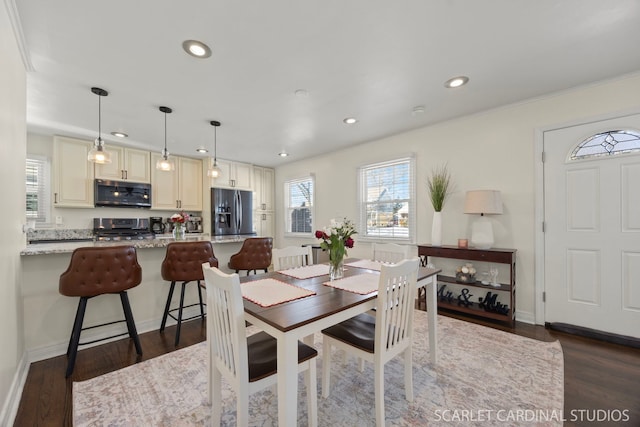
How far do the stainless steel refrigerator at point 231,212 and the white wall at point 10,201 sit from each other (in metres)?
3.09

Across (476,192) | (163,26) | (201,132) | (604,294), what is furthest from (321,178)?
(604,294)

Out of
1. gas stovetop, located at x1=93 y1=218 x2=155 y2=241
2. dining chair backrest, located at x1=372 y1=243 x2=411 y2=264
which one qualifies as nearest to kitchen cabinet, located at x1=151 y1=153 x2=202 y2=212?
gas stovetop, located at x1=93 y1=218 x2=155 y2=241

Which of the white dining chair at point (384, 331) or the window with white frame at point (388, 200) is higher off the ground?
the window with white frame at point (388, 200)

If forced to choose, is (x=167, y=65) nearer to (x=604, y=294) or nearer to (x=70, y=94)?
(x=70, y=94)

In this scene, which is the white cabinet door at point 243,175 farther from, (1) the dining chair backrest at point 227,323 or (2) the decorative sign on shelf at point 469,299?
(1) the dining chair backrest at point 227,323

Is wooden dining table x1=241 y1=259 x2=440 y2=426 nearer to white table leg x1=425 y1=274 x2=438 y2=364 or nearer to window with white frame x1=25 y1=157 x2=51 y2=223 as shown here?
white table leg x1=425 y1=274 x2=438 y2=364

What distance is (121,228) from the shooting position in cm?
454

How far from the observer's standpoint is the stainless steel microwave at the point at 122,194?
415cm

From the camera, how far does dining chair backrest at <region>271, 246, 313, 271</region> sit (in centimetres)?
235

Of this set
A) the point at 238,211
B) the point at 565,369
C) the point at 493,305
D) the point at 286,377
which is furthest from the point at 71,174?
the point at 565,369

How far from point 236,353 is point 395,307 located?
0.91 metres

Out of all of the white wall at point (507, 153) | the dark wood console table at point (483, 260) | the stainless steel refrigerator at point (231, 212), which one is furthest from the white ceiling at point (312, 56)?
the stainless steel refrigerator at point (231, 212)

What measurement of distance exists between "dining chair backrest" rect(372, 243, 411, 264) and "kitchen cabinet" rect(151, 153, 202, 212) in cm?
404

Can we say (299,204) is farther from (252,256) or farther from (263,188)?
(252,256)
